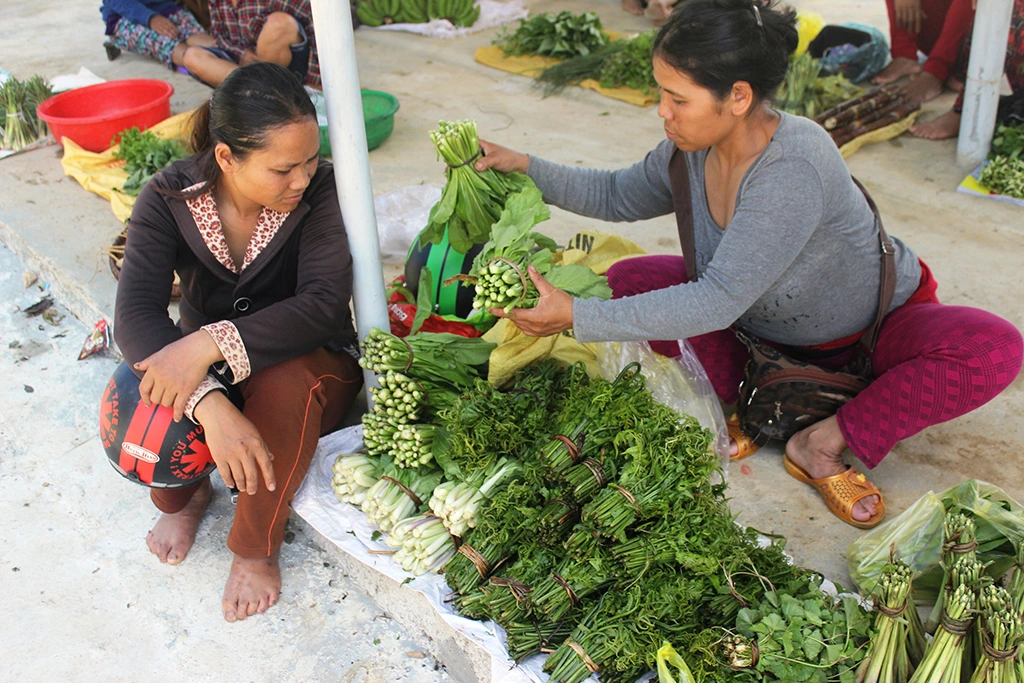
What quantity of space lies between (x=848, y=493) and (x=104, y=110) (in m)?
4.70

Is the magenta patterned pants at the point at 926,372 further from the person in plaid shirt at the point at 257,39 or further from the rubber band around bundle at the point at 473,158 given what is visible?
the person in plaid shirt at the point at 257,39

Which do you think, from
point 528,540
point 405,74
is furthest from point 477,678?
point 405,74

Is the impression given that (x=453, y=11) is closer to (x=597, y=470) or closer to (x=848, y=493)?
(x=848, y=493)

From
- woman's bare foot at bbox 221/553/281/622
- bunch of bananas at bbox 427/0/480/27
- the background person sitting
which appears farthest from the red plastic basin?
woman's bare foot at bbox 221/553/281/622

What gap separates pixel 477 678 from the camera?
2.21 metres

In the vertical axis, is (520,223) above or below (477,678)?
above

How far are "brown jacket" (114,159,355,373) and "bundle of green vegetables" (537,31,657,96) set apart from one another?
11.6 ft

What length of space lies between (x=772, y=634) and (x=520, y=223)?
1174 mm

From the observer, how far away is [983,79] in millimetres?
4312

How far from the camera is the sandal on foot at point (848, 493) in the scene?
2.46m

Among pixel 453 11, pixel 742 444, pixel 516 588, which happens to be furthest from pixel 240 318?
pixel 453 11

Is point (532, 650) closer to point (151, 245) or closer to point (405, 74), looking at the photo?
point (151, 245)

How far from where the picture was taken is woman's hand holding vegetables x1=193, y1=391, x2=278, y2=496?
7.27 ft

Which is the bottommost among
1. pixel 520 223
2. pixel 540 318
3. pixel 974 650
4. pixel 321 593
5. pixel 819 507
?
pixel 321 593
